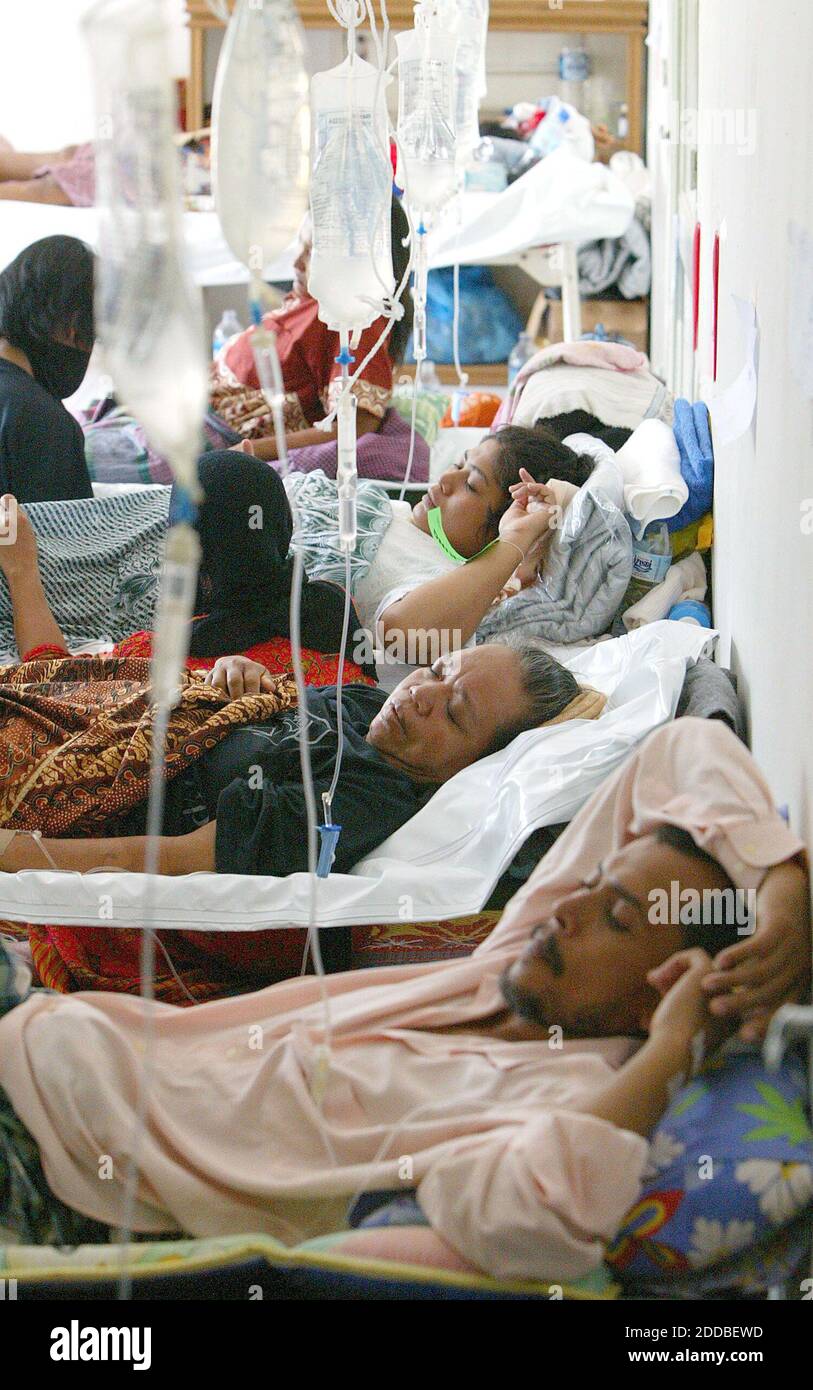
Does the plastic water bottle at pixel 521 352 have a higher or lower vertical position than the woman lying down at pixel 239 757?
higher

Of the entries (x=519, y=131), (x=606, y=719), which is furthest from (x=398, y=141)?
(x=519, y=131)

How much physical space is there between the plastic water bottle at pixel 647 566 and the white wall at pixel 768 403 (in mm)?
123

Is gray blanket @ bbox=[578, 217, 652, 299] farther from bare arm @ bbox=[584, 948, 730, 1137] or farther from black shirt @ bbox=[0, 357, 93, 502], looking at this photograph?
bare arm @ bbox=[584, 948, 730, 1137]

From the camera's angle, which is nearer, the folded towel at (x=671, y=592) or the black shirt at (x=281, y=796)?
the black shirt at (x=281, y=796)

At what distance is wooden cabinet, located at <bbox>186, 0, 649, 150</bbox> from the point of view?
17.3 ft

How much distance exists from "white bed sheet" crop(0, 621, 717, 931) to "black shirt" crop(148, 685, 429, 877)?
0.04 meters

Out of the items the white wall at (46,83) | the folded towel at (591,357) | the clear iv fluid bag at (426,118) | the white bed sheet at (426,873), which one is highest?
the white wall at (46,83)

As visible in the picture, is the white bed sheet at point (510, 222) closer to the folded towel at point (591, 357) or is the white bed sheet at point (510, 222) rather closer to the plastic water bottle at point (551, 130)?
the plastic water bottle at point (551, 130)

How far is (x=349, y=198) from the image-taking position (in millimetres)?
1895

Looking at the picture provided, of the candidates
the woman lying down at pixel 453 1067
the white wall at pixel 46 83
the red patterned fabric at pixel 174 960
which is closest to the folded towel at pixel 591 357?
the red patterned fabric at pixel 174 960

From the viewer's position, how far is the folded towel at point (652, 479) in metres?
2.55

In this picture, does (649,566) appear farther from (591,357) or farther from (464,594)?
(591,357)

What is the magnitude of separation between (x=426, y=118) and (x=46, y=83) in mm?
Result: 3710

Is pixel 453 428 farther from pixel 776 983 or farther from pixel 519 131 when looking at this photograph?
pixel 776 983
